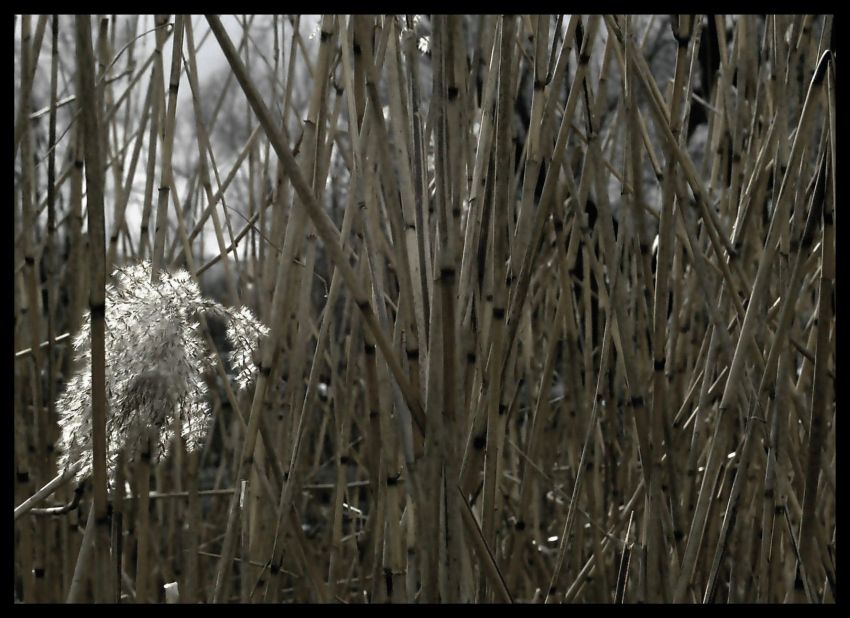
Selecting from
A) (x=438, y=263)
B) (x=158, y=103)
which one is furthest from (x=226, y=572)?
(x=158, y=103)

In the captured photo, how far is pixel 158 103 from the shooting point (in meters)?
0.84

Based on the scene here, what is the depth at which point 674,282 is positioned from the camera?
1.11 m

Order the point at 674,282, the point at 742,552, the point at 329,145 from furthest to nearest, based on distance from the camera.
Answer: the point at 742,552 < the point at 674,282 < the point at 329,145

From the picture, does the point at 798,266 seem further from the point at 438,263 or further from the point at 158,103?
the point at 158,103

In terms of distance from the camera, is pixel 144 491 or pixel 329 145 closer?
pixel 144 491

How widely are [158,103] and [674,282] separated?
72 centimetres
